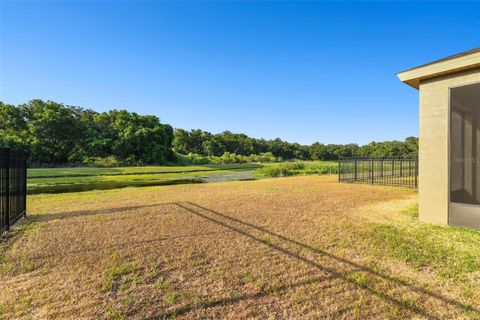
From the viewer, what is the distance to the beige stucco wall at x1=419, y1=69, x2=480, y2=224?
498cm

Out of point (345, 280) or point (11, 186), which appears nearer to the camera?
point (345, 280)

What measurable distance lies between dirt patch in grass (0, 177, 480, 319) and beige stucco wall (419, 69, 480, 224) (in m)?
0.54

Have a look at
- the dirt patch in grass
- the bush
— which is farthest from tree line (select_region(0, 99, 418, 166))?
the dirt patch in grass

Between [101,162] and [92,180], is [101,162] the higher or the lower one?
the higher one

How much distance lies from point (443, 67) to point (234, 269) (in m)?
5.49

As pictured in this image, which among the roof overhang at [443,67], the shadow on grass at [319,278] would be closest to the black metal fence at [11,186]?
the shadow on grass at [319,278]

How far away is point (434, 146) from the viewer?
514 centimetres

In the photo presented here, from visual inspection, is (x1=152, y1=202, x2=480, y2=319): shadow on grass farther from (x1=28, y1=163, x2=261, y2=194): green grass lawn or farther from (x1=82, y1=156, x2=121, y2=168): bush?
(x1=82, y1=156, x2=121, y2=168): bush

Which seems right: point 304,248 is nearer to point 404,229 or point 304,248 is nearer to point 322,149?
point 404,229

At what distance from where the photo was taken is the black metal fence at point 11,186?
462 centimetres

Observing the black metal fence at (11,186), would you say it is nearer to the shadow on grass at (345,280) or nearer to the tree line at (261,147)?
the shadow on grass at (345,280)

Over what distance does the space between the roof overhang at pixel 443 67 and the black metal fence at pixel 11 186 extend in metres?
8.42

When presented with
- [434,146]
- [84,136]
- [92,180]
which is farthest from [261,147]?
[434,146]

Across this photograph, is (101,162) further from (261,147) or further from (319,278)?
(261,147)
